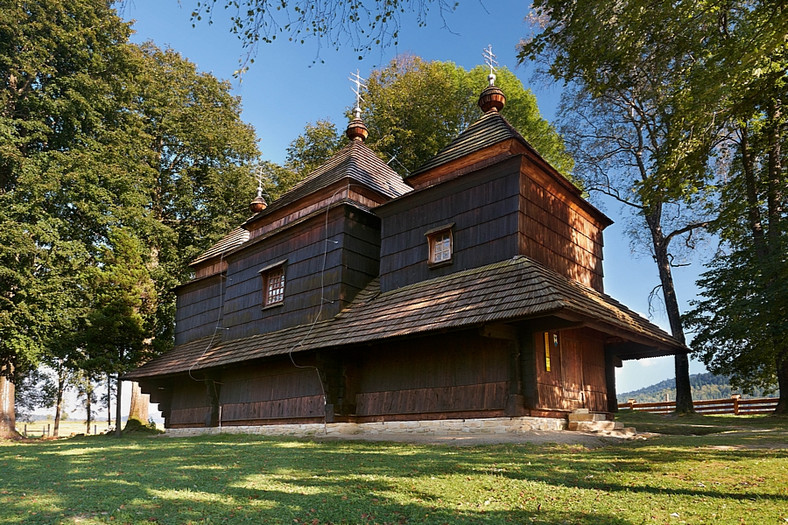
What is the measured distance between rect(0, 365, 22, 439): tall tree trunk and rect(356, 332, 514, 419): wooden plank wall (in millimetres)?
Result: 16360

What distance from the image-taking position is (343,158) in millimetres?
19109

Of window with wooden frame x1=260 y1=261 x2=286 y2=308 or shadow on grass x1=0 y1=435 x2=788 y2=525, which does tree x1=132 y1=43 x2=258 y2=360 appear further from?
shadow on grass x1=0 y1=435 x2=788 y2=525

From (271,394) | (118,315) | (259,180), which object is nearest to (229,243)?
(259,180)

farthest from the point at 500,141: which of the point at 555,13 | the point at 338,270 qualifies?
the point at 338,270

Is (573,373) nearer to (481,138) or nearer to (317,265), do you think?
(481,138)

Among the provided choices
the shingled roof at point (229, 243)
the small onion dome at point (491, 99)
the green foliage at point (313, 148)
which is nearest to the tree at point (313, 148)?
the green foliage at point (313, 148)

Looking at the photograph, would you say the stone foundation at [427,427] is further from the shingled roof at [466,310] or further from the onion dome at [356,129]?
the onion dome at [356,129]

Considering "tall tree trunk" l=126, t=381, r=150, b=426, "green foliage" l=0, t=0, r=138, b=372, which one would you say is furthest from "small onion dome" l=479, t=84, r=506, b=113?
"tall tree trunk" l=126, t=381, r=150, b=426

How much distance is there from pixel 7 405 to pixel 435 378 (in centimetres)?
1926

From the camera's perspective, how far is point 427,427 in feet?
41.5

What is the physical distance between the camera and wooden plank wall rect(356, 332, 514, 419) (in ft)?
39.0

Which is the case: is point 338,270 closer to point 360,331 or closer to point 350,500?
point 360,331

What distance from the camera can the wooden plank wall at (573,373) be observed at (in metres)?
12.1

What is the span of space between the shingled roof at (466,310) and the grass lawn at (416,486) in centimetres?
252
